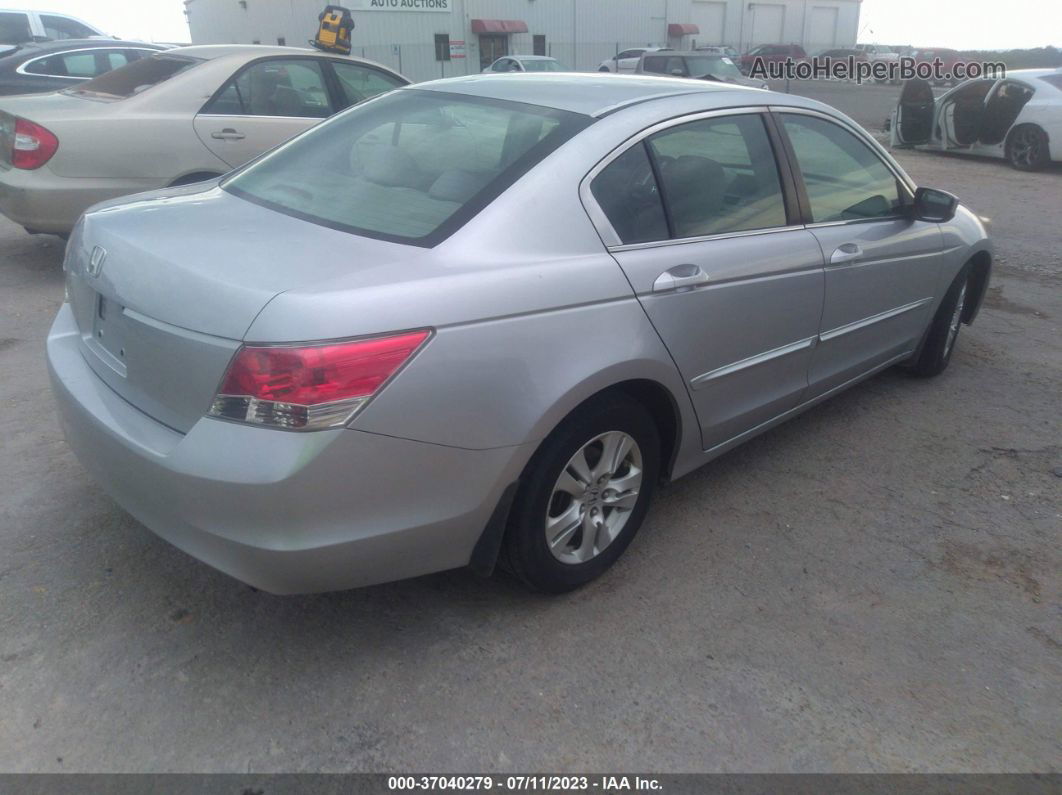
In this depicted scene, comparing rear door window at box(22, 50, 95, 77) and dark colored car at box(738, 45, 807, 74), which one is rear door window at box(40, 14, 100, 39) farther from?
dark colored car at box(738, 45, 807, 74)

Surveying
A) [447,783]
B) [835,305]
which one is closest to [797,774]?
[447,783]

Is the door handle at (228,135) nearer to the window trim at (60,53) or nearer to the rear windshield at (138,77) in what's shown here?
the rear windshield at (138,77)

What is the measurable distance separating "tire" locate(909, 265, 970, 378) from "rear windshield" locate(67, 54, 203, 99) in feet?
17.4

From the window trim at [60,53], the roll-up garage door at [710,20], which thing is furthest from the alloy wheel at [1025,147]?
the roll-up garage door at [710,20]

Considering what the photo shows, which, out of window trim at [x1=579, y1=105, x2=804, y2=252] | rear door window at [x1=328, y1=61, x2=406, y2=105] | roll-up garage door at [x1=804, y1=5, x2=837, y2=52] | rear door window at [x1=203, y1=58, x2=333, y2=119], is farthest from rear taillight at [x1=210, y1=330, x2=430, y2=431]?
roll-up garage door at [x1=804, y1=5, x2=837, y2=52]

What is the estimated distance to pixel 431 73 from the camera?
37.8m

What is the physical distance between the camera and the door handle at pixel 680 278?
285 centimetres

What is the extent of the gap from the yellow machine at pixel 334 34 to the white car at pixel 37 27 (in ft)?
27.5

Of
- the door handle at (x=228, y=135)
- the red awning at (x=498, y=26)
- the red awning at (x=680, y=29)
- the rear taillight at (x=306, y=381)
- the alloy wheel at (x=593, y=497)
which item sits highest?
the rear taillight at (x=306, y=381)

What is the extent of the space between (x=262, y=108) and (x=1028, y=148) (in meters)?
11.1

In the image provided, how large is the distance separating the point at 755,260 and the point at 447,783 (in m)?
2.05

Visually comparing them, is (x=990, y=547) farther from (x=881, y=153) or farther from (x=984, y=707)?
(x=881, y=153)

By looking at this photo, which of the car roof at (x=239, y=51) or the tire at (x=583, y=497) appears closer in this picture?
the tire at (x=583, y=497)

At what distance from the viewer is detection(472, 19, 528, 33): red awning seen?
3944cm
